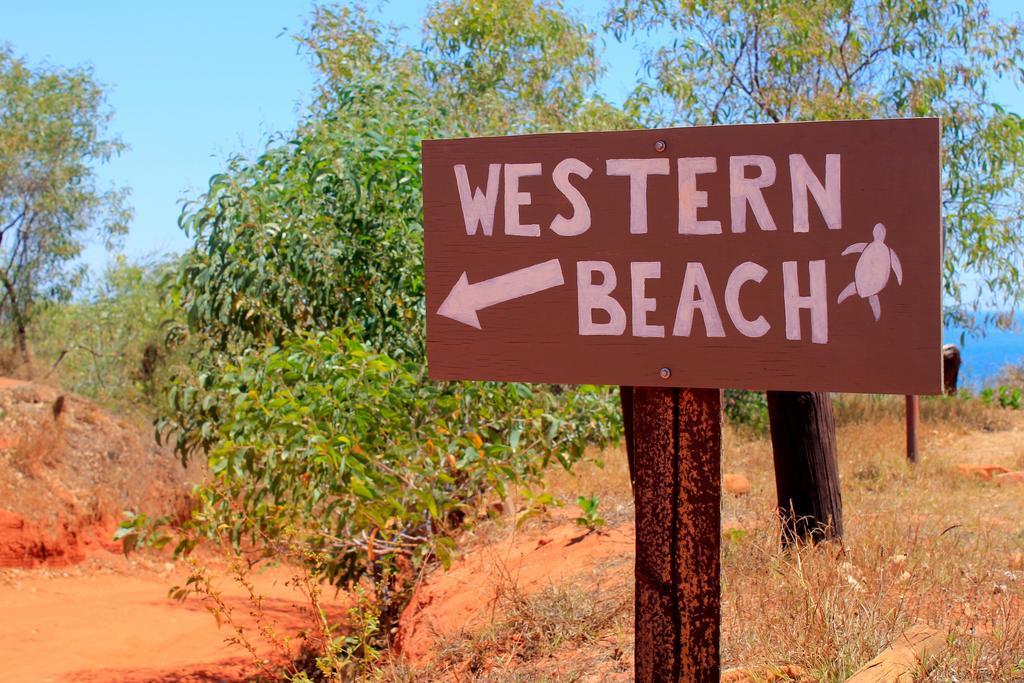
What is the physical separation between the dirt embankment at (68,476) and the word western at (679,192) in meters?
7.26

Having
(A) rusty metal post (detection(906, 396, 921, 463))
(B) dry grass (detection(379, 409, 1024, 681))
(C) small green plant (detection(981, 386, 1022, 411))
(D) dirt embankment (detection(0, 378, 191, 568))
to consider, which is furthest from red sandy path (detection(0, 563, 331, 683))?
(C) small green plant (detection(981, 386, 1022, 411))

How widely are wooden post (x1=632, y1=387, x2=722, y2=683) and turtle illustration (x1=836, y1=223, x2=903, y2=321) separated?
0.45 meters

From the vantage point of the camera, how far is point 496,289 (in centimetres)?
262

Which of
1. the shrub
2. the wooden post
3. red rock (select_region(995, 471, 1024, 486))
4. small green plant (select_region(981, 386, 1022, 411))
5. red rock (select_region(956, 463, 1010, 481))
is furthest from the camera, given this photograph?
small green plant (select_region(981, 386, 1022, 411))

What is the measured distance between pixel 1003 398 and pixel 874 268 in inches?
505

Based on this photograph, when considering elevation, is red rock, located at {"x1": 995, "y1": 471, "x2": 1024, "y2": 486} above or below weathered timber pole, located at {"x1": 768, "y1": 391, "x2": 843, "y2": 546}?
below

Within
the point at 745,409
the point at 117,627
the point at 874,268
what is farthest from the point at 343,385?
the point at 745,409

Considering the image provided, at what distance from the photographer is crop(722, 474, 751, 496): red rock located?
23.7 ft

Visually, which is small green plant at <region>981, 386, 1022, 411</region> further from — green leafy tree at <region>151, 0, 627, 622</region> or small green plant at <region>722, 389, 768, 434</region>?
green leafy tree at <region>151, 0, 627, 622</region>

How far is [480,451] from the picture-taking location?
15.8 feet

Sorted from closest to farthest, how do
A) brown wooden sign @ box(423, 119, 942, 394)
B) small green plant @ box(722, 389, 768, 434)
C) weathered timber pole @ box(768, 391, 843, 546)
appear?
brown wooden sign @ box(423, 119, 942, 394)
weathered timber pole @ box(768, 391, 843, 546)
small green plant @ box(722, 389, 768, 434)

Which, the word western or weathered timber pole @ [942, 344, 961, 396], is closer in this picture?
the word western

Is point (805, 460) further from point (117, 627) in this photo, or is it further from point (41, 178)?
point (41, 178)

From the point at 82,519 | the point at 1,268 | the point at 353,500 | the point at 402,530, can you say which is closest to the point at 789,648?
the point at 353,500
